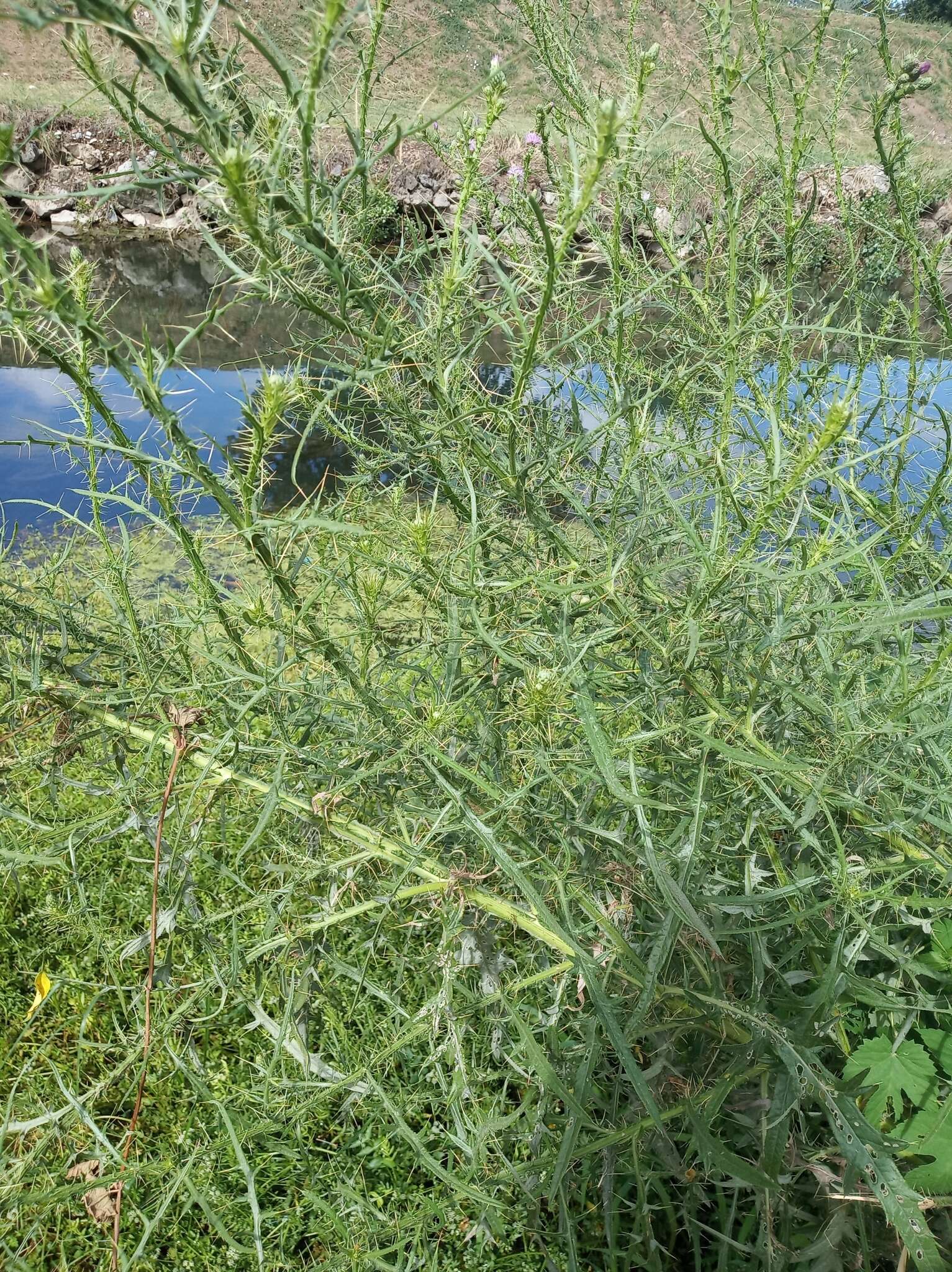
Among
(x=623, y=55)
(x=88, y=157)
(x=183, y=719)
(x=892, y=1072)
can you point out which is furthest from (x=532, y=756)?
(x=88, y=157)

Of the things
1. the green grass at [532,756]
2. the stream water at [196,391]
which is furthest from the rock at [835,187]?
the stream water at [196,391]

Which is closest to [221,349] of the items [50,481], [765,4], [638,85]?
[50,481]

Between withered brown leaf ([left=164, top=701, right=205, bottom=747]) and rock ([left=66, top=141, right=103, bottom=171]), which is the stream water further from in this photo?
rock ([left=66, top=141, right=103, bottom=171])

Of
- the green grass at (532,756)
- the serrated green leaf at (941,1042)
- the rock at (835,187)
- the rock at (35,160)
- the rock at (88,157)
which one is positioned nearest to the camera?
the green grass at (532,756)

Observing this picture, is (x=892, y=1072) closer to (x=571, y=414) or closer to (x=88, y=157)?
(x=571, y=414)

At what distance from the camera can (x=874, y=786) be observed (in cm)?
88

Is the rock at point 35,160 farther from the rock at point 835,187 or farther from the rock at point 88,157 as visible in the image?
the rock at point 835,187

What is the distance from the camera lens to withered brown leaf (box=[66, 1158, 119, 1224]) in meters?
1.01

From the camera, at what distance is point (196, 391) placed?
1.03m

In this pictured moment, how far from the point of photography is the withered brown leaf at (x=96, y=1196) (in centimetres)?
101

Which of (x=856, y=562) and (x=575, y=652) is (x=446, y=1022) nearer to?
(x=575, y=652)

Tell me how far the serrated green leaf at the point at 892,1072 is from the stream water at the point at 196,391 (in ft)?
2.06

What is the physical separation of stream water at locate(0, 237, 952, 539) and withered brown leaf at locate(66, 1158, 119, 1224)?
727 millimetres

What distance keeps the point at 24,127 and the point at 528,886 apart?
11028 mm
